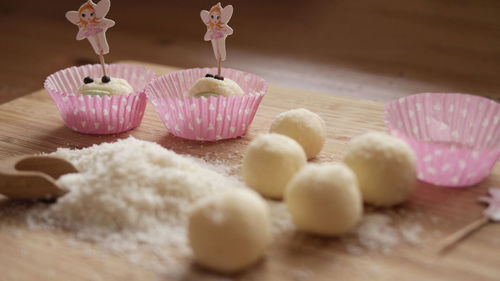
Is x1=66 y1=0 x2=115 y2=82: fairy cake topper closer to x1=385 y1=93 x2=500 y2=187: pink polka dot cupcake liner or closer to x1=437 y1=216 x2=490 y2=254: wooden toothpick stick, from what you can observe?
x1=385 y1=93 x2=500 y2=187: pink polka dot cupcake liner

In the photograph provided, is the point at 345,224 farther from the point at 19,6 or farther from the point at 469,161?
the point at 19,6

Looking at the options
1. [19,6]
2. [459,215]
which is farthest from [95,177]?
[19,6]

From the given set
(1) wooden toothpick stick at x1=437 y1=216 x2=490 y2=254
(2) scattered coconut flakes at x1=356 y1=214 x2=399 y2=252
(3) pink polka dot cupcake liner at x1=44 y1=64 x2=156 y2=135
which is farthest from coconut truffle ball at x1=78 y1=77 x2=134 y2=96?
(1) wooden toothpick stick at x1=437 y1=216 x2=490 y2=254

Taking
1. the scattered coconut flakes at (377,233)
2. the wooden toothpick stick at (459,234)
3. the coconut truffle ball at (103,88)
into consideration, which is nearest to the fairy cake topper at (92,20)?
the coconut truffle ball at (103,88)

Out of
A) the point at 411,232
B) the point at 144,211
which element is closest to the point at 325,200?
the point at 411,232

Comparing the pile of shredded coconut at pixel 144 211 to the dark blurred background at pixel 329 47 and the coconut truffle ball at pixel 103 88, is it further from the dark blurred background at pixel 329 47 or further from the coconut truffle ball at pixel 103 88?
the dark blurred background at pixel 329 47

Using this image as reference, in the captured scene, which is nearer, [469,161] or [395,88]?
[469,161]
